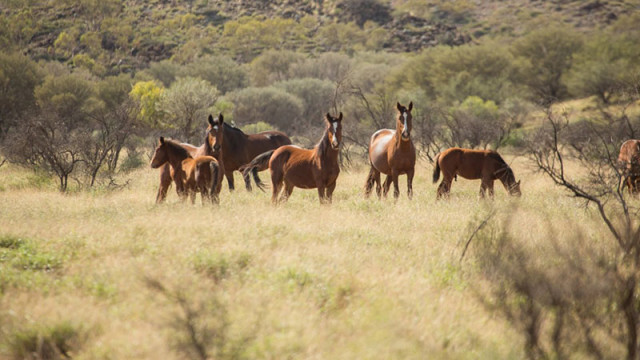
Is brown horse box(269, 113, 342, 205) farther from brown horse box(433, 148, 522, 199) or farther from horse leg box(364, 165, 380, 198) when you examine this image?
brown horse box(433, 148, 522, 199)

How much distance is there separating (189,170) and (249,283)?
15.3ft

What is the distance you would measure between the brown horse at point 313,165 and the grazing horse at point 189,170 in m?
1.18

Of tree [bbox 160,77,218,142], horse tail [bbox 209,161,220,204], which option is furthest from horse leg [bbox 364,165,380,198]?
tree [bbox 160,77,218,142]

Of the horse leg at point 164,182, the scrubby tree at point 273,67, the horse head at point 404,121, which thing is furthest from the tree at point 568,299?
the scrubby tree at point 273,67

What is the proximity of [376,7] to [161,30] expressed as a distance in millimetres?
45514

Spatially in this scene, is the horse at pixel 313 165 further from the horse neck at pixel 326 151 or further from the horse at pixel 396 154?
the horse at pixel 396 154

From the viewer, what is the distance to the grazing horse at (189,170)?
30.6 feet

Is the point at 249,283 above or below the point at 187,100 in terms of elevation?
below

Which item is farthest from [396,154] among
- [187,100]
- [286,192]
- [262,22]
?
[262,22]

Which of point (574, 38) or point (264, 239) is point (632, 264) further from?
point (574, 38)

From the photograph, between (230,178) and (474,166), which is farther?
(230,178)

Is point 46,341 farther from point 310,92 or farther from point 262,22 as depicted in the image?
Answer: point 262,22

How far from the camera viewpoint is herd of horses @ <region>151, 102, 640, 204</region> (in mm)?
9578

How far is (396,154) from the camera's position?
11.1 metres
